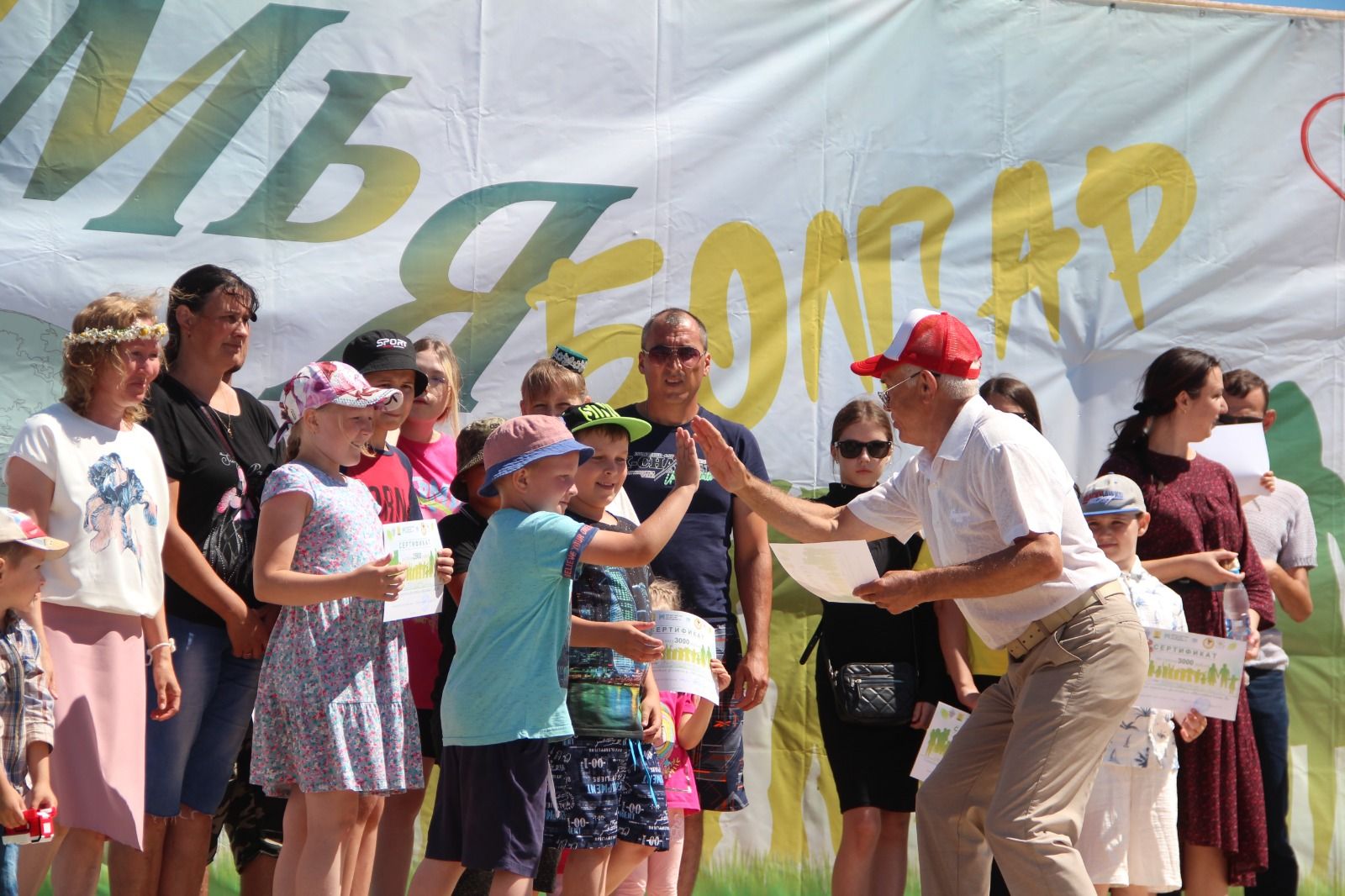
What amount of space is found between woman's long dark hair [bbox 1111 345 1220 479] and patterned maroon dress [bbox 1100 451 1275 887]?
0.06m

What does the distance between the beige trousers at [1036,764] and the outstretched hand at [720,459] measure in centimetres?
92

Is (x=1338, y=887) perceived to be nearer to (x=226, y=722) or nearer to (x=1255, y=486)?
(x=1255, y=486)

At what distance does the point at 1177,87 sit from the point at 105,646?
15.0 ft

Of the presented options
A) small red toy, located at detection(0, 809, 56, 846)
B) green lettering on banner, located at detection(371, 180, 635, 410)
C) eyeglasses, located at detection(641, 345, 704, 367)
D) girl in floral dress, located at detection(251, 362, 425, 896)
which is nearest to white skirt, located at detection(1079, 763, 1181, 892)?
eyeglasses, located at detection(641, 345, 704, 367)

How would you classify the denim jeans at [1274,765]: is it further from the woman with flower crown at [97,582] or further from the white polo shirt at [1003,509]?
the woman with flower crown at [97,582]

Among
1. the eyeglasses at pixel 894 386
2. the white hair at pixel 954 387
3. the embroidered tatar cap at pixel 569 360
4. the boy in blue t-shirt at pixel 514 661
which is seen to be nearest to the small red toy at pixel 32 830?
the boy in blue t-shirt at pixel 514 661

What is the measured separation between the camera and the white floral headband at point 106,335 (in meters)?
3.87

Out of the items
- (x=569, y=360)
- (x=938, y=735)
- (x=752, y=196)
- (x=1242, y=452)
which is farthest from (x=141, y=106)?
(x=1242, y=452)

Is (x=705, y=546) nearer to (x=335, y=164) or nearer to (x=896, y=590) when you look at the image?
(x=896, y=590)

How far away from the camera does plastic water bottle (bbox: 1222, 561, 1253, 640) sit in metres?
4.93

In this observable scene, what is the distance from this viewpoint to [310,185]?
5250 mm

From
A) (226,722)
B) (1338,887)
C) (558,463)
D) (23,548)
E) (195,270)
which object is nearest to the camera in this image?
(23,548)

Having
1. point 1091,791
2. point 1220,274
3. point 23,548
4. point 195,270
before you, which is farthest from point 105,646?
point 1220,274

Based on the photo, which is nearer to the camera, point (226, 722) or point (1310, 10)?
point (226, 722)
